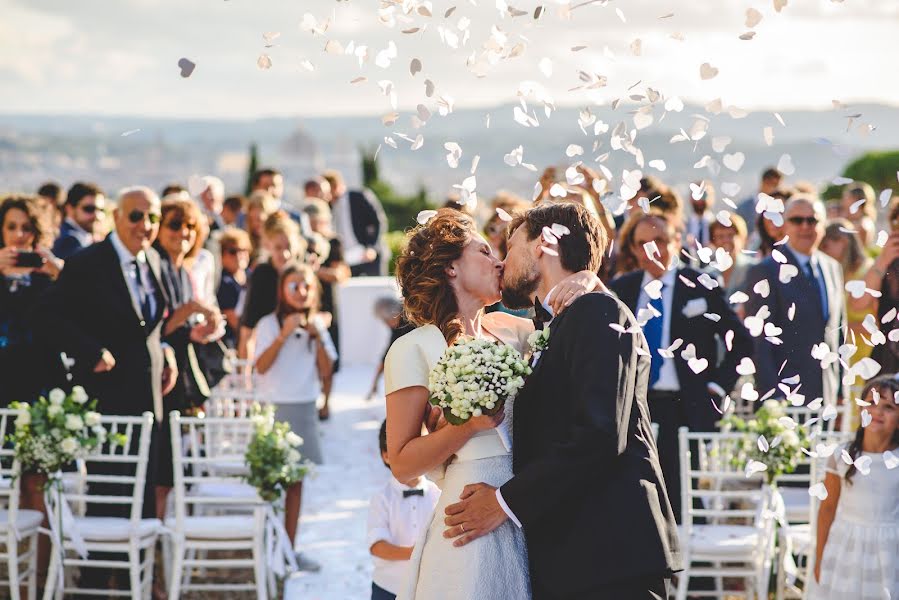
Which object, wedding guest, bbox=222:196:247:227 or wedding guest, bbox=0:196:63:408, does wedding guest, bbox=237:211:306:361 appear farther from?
wedding guest, bbox=222:196:247:227

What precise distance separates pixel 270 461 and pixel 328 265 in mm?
4960

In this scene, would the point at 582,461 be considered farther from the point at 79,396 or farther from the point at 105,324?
the point at 105,324

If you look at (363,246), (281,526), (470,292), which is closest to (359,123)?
(363,246)

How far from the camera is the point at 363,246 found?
467 inches

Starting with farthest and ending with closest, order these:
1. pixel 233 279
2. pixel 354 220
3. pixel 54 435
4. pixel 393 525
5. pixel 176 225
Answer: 1. pixel 354 220
2. pixel 233 279
3. pixel 176 225
4. pixel 54 435
5. pixel 393 525

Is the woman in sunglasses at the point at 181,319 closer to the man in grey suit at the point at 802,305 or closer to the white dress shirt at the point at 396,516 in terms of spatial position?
the white dress shirt at the point at 396,516

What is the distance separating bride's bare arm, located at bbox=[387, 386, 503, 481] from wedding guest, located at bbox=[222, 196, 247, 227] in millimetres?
7281

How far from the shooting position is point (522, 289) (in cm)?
318

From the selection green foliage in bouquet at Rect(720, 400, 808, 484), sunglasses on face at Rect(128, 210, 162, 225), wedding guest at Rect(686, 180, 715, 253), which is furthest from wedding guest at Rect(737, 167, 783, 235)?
sunglasses on face at Rect(128, 210, 162, 225)

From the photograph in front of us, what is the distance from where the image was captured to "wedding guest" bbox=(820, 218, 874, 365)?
25.7ft

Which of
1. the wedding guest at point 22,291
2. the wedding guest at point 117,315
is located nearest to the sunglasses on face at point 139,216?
the wedding guest at point 117,315

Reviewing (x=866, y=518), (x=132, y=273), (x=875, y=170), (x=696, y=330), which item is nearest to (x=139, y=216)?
(x=132, y=273)

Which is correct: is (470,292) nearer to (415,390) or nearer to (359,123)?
(415,390)

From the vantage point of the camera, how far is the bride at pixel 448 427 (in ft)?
10.0
